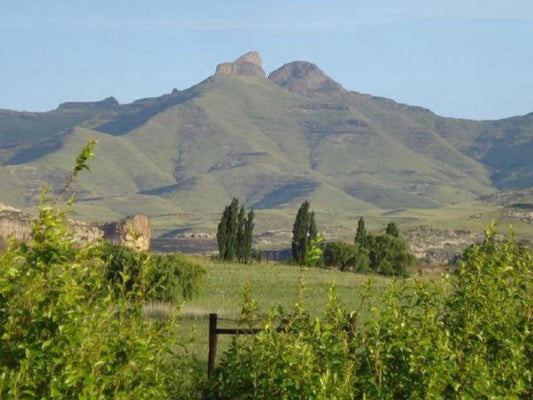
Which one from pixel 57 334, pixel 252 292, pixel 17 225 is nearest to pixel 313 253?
pixel 57 334

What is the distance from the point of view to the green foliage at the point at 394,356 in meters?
9.94

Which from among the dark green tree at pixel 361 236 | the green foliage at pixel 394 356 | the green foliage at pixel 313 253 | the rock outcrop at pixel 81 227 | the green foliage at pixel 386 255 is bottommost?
the green foliage at pixel 386 255

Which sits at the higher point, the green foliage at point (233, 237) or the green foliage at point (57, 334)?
the green foliage at point (57, 334)

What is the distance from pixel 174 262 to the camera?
129 ft

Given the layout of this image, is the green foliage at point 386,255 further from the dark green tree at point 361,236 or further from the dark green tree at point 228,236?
the dark green tree at point 228,236

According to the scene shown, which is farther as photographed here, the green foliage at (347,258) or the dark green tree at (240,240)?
the green foliage at (347,258)

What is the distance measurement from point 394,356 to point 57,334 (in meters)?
3.85

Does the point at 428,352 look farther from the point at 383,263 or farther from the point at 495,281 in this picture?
the point at 383,263

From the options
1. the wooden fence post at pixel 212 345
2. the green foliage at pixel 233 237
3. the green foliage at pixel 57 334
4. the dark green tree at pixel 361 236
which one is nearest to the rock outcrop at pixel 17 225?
the green foliage at pixel 233 237

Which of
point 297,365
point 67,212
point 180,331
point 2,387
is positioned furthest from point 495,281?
point 180,331

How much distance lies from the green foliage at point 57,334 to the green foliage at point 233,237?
5934cm

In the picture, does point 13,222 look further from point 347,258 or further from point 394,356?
point 394,356

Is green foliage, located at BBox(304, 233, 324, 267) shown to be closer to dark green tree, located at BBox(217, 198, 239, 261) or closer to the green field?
the green field

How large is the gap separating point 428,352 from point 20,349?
13.6 ft
